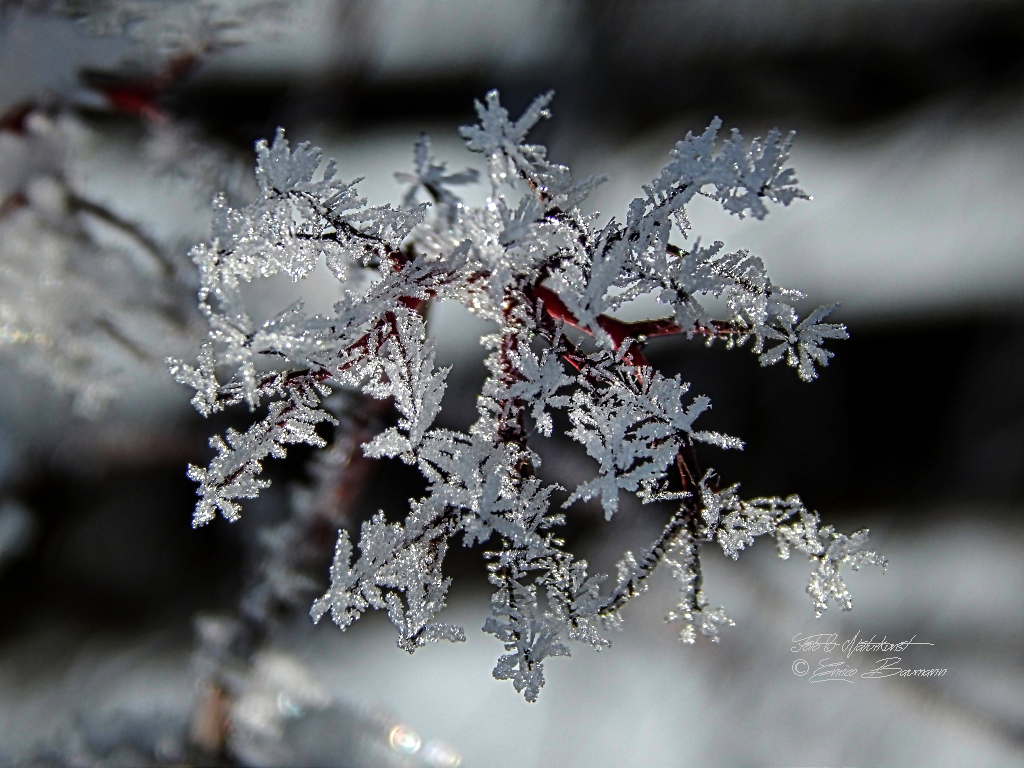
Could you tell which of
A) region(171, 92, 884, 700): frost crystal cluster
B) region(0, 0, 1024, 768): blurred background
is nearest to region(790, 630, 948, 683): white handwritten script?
region(0, 0, 1024, 768): blurred background

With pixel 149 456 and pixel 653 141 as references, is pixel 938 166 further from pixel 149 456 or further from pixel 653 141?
pixel 149 456

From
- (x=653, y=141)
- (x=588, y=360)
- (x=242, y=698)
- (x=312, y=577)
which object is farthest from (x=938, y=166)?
(x=242, y=698)

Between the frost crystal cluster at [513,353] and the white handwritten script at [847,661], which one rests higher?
the frost crystal cluster at [513,353]

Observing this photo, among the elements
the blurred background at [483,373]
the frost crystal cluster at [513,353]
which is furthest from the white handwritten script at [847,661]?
the frost crystal cluster at [513,353]

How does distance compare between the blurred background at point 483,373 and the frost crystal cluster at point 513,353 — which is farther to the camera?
the blurred background at point 483,373

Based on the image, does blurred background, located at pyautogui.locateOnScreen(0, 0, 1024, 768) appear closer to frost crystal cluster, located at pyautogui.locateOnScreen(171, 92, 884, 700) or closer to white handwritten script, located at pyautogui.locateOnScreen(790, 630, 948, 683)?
white handwritten script, located at pyautogui.locateOnScreen(790, 630, 948, 683)

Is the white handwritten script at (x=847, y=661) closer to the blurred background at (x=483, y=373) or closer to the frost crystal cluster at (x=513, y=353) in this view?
the blurred background at (x=483, y=373)
